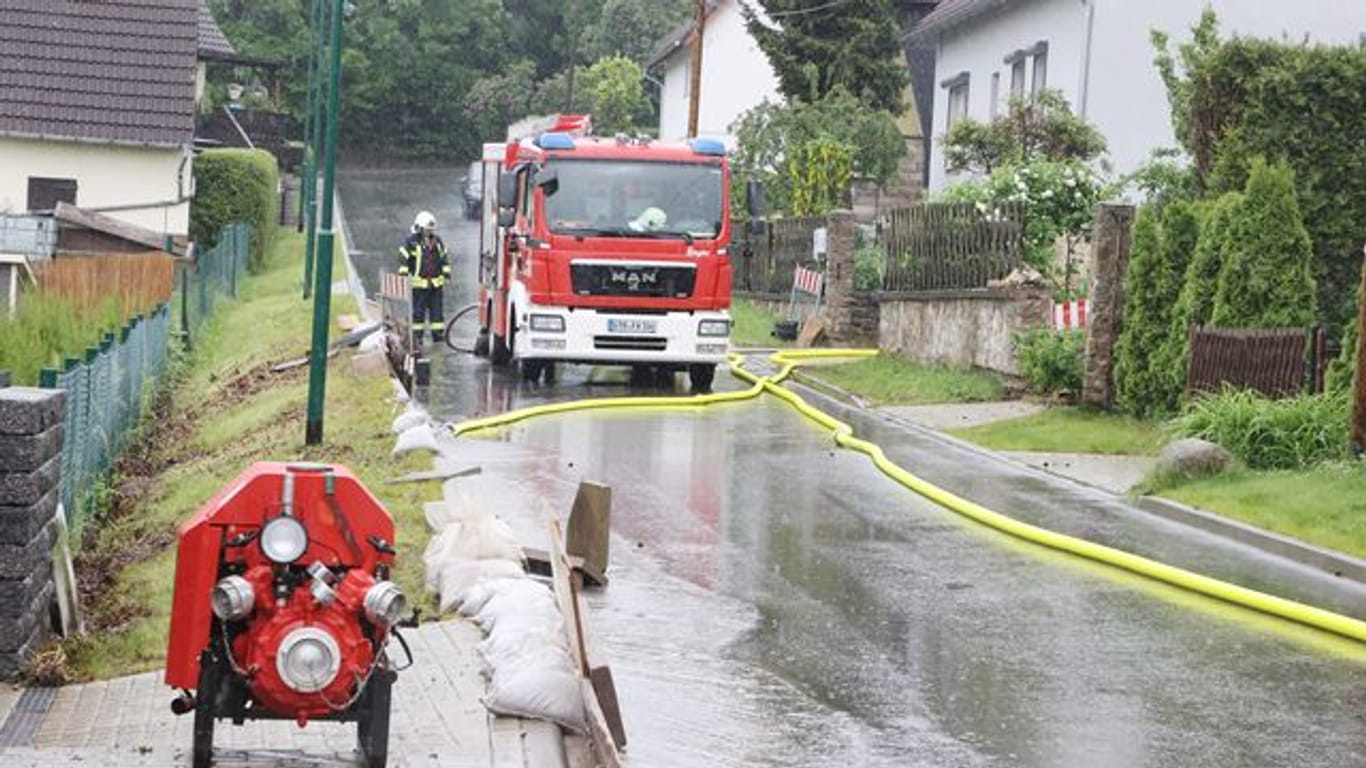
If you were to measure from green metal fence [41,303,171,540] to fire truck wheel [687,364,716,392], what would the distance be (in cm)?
Result: 659

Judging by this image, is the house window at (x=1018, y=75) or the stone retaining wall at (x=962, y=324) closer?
the stone retaining wall at (x=962, y=324)

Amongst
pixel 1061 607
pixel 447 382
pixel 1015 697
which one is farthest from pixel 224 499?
pixel 447 382

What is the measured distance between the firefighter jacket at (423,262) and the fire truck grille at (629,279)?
12.9ft

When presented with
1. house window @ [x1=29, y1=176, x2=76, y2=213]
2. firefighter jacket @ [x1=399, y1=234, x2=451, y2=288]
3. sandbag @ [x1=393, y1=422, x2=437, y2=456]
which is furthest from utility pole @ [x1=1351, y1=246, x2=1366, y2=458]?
house window @ [x1=29, y1=176, x2=76, y2=213]

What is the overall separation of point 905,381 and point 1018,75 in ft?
49.1

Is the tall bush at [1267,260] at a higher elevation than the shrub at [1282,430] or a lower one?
A: higher

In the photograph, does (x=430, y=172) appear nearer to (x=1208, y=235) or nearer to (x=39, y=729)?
(x=1208, y=235)

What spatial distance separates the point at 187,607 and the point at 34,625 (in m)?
2.36

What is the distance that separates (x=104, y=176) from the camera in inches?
1876

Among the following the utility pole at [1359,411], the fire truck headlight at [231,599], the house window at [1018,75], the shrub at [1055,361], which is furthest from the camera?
the house window at [1018,75]

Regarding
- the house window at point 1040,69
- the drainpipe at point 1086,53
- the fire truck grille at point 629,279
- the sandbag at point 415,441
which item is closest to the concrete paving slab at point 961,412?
the fire truck grille at point 629,279

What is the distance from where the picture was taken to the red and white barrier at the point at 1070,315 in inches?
986

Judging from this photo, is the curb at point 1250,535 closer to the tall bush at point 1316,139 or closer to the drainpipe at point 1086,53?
the tall bush at point 1316,139

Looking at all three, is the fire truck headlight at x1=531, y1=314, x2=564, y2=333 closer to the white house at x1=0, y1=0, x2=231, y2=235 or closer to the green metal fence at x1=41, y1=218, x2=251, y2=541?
the green metal fence at x1=41, y1=218, x2=251, y2=541
